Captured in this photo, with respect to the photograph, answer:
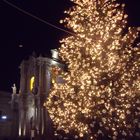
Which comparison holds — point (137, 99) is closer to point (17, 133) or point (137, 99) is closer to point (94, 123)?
point (94, 123)

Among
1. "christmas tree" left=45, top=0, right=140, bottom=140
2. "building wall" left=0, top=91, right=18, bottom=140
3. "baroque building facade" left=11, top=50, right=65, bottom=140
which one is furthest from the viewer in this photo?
"building wall" left=0, top=91, right=18, bottom=140

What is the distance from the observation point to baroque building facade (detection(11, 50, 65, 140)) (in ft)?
178

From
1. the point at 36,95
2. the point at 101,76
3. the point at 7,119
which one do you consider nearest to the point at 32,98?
the point at 36,95

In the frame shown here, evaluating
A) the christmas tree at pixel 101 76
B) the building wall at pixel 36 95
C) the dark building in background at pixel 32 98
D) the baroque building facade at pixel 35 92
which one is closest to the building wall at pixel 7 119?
the dark building in background at pixel 32 98

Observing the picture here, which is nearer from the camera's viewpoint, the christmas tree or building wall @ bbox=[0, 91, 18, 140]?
the christmas tree

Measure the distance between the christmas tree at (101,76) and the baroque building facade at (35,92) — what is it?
1287 inches

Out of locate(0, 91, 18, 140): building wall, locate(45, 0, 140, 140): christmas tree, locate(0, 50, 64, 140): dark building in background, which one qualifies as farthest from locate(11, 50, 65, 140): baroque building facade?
locate(45, 0, 140, 140): christmas tree

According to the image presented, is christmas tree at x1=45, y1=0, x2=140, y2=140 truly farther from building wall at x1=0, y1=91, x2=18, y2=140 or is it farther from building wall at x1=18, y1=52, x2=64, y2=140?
building wall at x1=0, y1=91, x2=18, y2=140

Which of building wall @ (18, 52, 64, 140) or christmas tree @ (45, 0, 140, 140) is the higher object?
building wall @ (18, 52, 64, 140)

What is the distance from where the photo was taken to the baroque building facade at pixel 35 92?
54.2 metres

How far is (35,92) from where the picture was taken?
57.0 metres

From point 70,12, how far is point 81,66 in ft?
10.5

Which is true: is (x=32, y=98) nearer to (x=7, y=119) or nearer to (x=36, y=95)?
(x=36, y=95)

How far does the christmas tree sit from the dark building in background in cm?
3128
